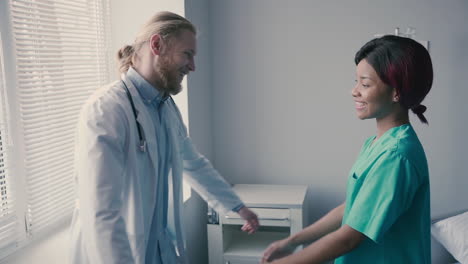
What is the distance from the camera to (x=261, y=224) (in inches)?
109

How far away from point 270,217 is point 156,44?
1.31 meters

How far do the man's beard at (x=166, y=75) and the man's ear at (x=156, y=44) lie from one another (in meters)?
0.03

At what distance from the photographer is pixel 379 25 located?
303cm

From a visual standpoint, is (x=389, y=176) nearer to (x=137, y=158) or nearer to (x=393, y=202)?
(x=393, y=202)

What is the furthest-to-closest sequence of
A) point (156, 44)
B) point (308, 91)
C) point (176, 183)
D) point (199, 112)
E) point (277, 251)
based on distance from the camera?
point (308, 91), point (199, 112), point (176, 183), point (156, 44), point (277, 251)

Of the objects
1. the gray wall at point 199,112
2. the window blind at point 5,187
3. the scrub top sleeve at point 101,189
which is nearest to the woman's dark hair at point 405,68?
the scrub top sleeve at point 101,189

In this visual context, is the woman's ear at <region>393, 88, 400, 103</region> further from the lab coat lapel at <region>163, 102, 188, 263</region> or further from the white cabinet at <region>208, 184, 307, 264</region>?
the white cabinet at <region>208, 184, 307, 264</region>

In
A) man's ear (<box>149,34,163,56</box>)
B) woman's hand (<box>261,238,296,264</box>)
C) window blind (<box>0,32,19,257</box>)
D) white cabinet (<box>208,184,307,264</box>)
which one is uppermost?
man's ear (<box>149,34,163,56</box>)

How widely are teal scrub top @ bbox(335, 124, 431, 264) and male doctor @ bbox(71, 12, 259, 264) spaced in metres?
0.67

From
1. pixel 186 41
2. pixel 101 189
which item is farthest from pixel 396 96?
pixel 101 189

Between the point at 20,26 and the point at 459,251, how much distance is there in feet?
7.50

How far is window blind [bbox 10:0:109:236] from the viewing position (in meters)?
2.01

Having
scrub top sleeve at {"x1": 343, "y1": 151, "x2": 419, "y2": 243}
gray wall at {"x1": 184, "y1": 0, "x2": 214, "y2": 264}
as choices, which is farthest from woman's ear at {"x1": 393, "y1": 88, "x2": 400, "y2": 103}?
gray wall at {"x1": 184, "y1": 0, "x2": 214, "y2": 264}

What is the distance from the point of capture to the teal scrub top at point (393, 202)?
1.36 m
